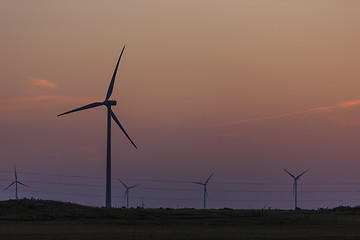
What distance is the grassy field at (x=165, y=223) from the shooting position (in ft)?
268

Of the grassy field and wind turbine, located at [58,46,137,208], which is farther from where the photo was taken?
wind turbine, located at [58,46,137,208]

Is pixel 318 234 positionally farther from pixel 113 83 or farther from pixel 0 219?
pixel 113 83

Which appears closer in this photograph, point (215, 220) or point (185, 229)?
point (185, 229)

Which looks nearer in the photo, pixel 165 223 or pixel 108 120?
pixel 165 223

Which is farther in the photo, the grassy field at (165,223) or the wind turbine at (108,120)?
the wind turbine at (108,120)

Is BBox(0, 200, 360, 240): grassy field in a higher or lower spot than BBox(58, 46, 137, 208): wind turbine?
lower

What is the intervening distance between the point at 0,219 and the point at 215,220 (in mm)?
29337

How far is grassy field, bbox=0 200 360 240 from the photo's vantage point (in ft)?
268

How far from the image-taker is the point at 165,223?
101312 mm

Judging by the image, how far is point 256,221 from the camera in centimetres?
10425

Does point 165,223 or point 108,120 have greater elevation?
point 108,120

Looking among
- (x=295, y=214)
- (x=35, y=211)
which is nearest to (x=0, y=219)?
(x=35, y=211)

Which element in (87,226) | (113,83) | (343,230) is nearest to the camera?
(343,230)

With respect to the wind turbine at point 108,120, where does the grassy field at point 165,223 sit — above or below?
below
